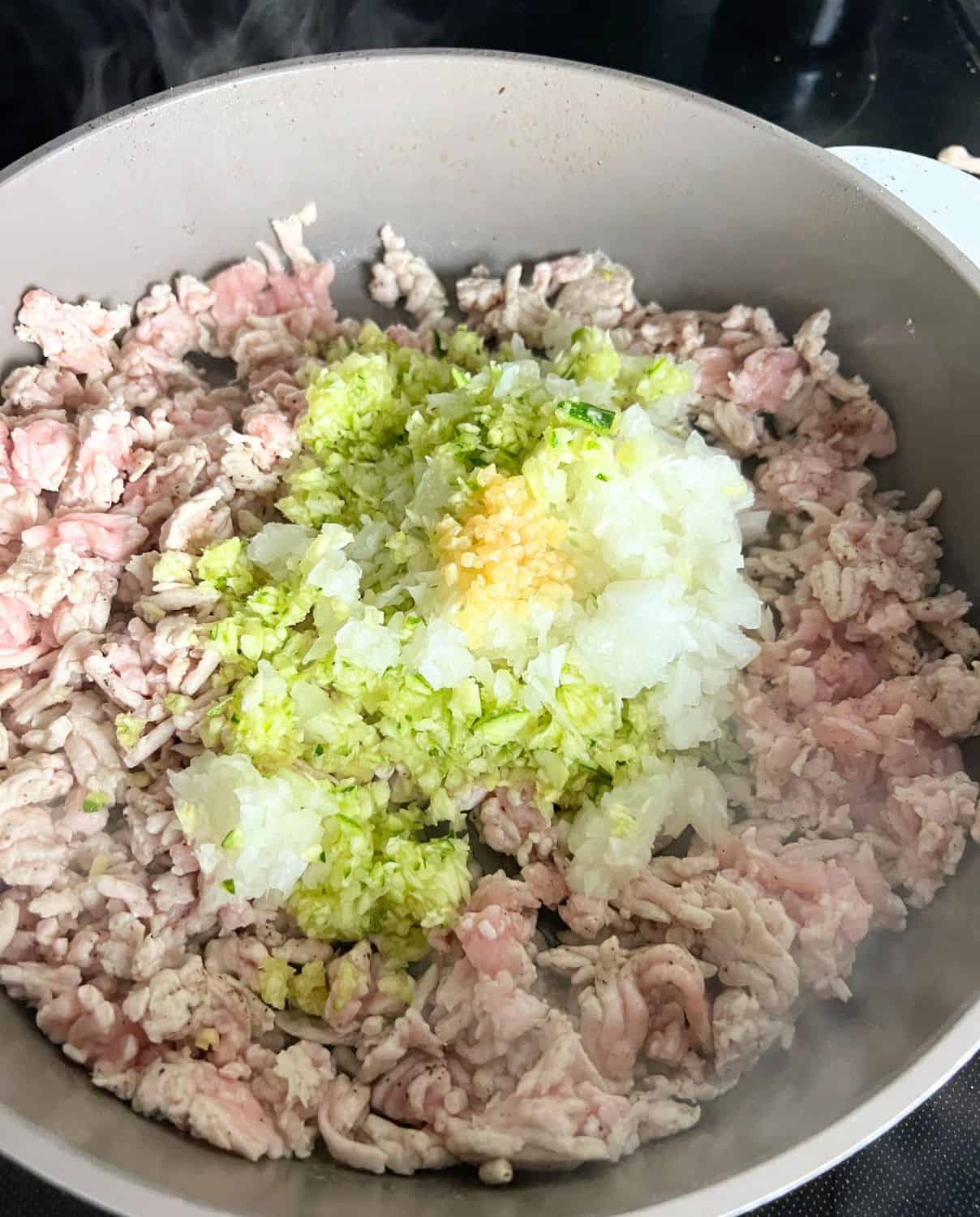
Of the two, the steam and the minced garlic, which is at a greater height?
the steam

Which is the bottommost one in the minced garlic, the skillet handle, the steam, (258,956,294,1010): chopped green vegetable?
(258,956,294,1010): chopped green vegetable

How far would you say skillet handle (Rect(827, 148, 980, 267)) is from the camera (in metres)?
2.37

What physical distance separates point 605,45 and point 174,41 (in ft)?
3.79

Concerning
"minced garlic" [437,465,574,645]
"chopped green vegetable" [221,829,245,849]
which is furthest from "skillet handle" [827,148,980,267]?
"chopped green vegetable" [221,829,245,849]

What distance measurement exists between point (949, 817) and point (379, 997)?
39.3 inches

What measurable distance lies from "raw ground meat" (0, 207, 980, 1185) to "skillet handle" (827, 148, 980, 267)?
438 mm

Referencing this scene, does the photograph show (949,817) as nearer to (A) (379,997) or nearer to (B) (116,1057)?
(A) (379,997)

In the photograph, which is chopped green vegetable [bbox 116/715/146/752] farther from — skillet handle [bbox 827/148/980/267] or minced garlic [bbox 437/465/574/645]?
skillet handle [bbox 827/148/980/267]

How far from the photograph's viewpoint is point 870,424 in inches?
87.4

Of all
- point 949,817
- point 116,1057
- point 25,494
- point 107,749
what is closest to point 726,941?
point 949,817

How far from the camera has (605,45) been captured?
2.89 meters

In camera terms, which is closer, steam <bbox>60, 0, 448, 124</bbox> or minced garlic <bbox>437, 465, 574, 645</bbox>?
minced garlic <bbox>437, 465, 574, 645</bbox>

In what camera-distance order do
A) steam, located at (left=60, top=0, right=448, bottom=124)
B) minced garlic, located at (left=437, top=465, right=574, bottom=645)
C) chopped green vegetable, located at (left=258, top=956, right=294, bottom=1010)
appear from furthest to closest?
1. steam, located at (left=60, top=0, right=448, bottom=124)
2. minced garlic, located at (left=437, top=465, right=574, bottom=645)
3. chopped green vegetable, located at (left=258, top=956, right=294, bottom=1010)

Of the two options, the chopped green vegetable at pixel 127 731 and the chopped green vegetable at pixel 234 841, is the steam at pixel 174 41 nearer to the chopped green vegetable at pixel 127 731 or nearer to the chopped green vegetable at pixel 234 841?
the chopped green vegetable at pixel 127 731
